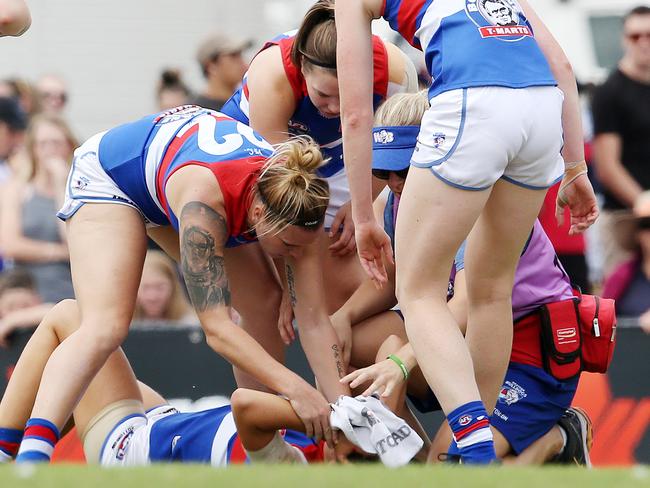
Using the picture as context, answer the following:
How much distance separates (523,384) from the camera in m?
4.76

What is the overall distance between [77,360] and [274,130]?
3.71ft

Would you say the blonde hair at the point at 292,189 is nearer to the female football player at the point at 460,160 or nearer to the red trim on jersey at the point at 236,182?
the red trim on jersey at the point at 236,182

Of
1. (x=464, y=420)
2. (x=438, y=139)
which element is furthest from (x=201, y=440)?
(x=438, y=139)

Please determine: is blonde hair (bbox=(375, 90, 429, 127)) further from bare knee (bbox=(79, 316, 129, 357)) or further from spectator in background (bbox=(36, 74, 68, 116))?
spectator in background (bbox=(36, 74, 68, 116))

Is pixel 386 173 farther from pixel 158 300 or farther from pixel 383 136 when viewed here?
pixel 158 300

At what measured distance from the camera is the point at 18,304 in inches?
259

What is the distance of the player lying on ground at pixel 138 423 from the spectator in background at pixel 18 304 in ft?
5.43

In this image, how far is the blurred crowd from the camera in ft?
21.0

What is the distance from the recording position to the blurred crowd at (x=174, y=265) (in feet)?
21.0

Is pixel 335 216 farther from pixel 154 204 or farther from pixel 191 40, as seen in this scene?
pixel 191 40

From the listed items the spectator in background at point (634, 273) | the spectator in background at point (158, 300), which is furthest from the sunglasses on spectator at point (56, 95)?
the spectator in background at point (634, 273)

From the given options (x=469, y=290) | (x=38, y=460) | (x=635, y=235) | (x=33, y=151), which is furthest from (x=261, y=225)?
(x=33, y=151)

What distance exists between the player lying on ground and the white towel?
0.15 m

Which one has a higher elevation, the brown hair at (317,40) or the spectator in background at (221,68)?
the brown hair at (317,40)
